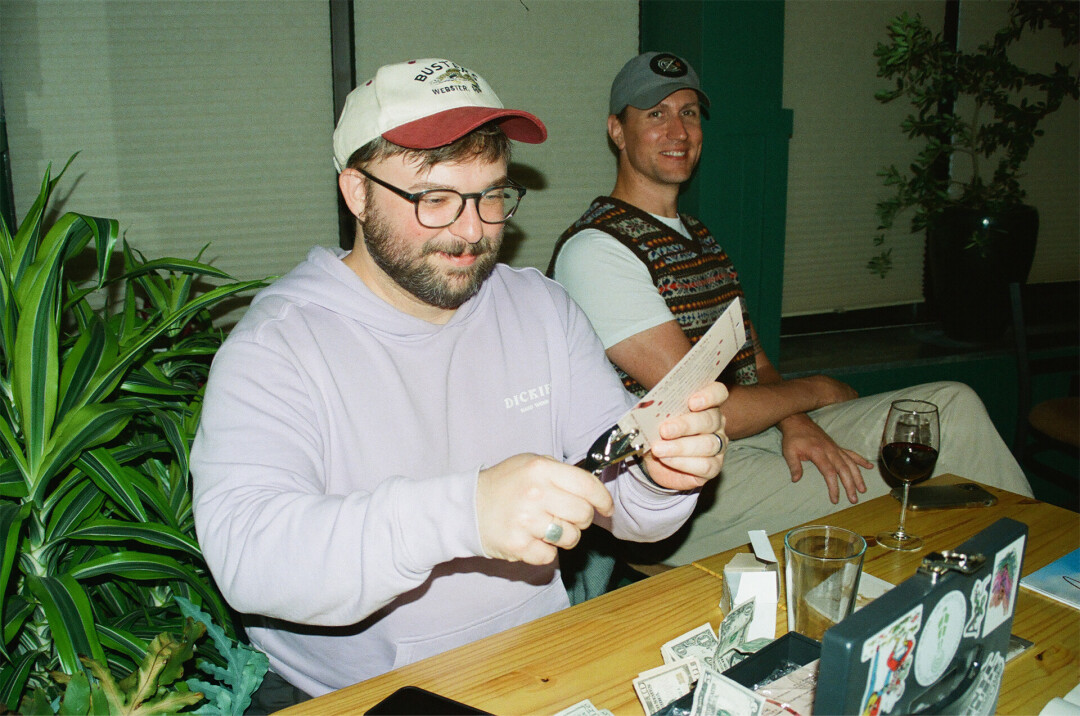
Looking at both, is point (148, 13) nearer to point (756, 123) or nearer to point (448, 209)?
point (448, 209)

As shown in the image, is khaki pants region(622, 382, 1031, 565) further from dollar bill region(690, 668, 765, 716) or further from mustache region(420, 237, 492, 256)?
dollar bill region(690, 668, 765, 716)

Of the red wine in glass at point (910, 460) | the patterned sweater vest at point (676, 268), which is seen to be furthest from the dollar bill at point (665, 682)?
the patterned sweater vest at point (676, 268)

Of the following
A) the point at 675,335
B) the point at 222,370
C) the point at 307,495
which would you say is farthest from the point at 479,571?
the point at 675,335

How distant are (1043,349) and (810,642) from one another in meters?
3.66

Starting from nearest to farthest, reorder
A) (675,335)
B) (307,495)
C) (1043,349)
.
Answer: (307,495) → (675,335) → (1043,349)

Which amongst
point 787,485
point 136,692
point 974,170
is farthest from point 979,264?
point 136,692

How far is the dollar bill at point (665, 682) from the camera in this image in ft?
3.18

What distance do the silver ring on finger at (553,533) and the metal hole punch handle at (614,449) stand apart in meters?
0.11

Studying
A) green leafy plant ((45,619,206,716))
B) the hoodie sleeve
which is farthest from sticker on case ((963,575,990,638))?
green leafy plant ((45,619,206,716))

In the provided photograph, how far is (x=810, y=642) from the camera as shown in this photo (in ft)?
3.25

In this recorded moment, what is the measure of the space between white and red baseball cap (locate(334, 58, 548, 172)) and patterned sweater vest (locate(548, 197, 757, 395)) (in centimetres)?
88

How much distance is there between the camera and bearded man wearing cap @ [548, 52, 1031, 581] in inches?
86.0

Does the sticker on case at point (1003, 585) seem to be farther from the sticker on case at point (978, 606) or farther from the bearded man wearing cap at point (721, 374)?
the bearded man wearing cap at point (721, 374)

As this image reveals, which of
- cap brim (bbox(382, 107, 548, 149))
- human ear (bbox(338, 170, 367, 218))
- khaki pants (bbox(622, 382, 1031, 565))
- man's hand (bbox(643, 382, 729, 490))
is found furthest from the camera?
khaki pants (bbox(622, 382, 1031, 565))
